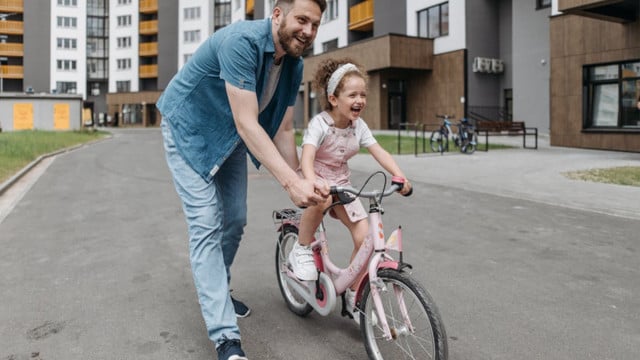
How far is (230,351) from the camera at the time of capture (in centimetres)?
266

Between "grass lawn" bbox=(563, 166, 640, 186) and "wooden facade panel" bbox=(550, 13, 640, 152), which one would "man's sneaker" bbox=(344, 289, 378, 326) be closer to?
"grass lawn" bbox=(563, 166, 640, 186)

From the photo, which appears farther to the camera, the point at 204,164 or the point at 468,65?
the point at 468,65

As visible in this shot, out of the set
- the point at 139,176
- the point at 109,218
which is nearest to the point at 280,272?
the point at 109,218

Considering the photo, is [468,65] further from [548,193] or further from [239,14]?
[239,14]

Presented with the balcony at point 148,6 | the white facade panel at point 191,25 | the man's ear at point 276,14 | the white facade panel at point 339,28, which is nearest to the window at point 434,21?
the white facade panel at point 339,28

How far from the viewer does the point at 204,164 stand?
2.93m

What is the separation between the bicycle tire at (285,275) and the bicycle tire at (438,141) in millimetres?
14470

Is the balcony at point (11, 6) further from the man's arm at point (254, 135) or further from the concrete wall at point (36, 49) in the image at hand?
the man's arm at point (254, 135)

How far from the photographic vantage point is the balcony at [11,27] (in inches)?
2756

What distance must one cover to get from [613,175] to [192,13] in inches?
2656

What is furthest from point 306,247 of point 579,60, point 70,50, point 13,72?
point 13,72

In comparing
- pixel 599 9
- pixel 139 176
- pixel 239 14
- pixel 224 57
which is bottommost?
pixel 139 176

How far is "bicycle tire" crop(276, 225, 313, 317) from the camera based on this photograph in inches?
142

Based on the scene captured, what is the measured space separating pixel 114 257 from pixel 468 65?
26992 millimetres
